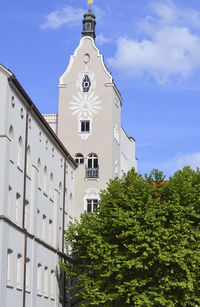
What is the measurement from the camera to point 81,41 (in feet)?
216

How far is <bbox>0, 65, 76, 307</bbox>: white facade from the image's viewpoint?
38.8 m

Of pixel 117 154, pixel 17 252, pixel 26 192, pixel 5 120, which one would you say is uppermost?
pixel 117 154

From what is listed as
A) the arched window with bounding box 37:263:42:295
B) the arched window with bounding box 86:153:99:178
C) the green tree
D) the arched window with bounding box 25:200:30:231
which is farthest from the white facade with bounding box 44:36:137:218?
the arched window with bounding box 25:200:30:231

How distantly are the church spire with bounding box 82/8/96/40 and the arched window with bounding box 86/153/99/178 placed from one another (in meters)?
13.5

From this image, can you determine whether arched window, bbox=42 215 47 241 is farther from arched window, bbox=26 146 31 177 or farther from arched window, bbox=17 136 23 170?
arched window, bbox=17 136 23 170

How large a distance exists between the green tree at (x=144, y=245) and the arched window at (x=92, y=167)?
12.4 meters

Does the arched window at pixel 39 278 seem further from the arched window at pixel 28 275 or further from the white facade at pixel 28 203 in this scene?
the arched window at pixel 28 275

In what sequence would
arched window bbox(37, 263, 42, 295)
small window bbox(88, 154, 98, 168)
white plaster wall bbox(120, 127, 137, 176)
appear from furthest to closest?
white plaster wall bbox(120, 127, 137, 176) → small window bbox(88, 154, 98, 168) → arched window bbox(37, 263, 42, 295)

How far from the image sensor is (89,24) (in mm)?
69500

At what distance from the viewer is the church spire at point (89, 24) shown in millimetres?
68981

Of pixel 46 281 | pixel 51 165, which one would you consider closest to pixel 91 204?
pixel 51 165

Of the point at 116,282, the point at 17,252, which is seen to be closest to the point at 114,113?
the point at 116,282

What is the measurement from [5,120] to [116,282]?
15.8 m

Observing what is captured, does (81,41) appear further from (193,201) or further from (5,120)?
(5,120)
